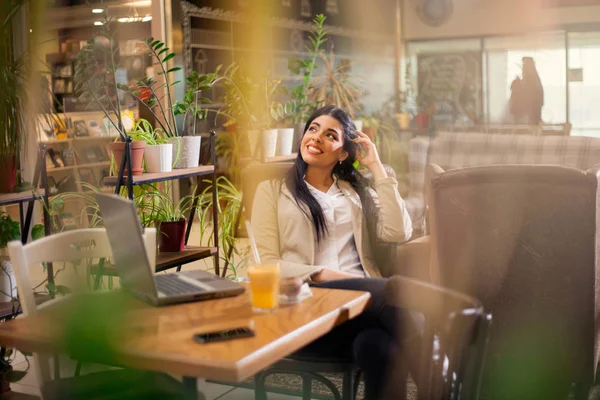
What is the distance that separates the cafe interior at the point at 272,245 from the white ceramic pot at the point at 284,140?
0.01 m

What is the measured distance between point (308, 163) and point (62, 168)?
8.18 ft

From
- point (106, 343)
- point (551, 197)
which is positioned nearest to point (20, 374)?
point (106, 343)

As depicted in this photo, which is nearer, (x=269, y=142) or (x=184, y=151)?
(x=184, y=151)

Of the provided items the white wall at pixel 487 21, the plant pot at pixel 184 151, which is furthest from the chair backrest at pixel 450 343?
the white wall at pixel 487 21

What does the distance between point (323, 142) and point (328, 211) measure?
0.17 metres

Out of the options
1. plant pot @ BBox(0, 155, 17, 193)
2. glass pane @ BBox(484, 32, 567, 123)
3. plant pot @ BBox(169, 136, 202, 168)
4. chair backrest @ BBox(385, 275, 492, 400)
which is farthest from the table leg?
glass pane @ BBox(484, 32, 567, 123)

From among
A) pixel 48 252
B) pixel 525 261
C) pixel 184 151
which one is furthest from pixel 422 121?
pixel 48 252

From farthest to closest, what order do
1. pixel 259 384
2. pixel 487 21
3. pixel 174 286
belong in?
pixel 487 21
pixel 259 384
pixel 174 286

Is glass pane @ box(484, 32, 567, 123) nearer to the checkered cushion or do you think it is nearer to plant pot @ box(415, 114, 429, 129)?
plant pot @ box(415, 114, 429, 129)

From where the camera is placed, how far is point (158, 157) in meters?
2.49

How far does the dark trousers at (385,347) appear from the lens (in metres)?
1.32

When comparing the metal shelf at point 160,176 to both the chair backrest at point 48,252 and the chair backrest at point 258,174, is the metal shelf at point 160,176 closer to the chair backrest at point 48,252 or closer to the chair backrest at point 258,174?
the chair backrest at point 258,174

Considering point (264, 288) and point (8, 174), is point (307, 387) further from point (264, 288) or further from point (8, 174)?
point (8, 174)

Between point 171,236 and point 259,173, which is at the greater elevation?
point 259,173
